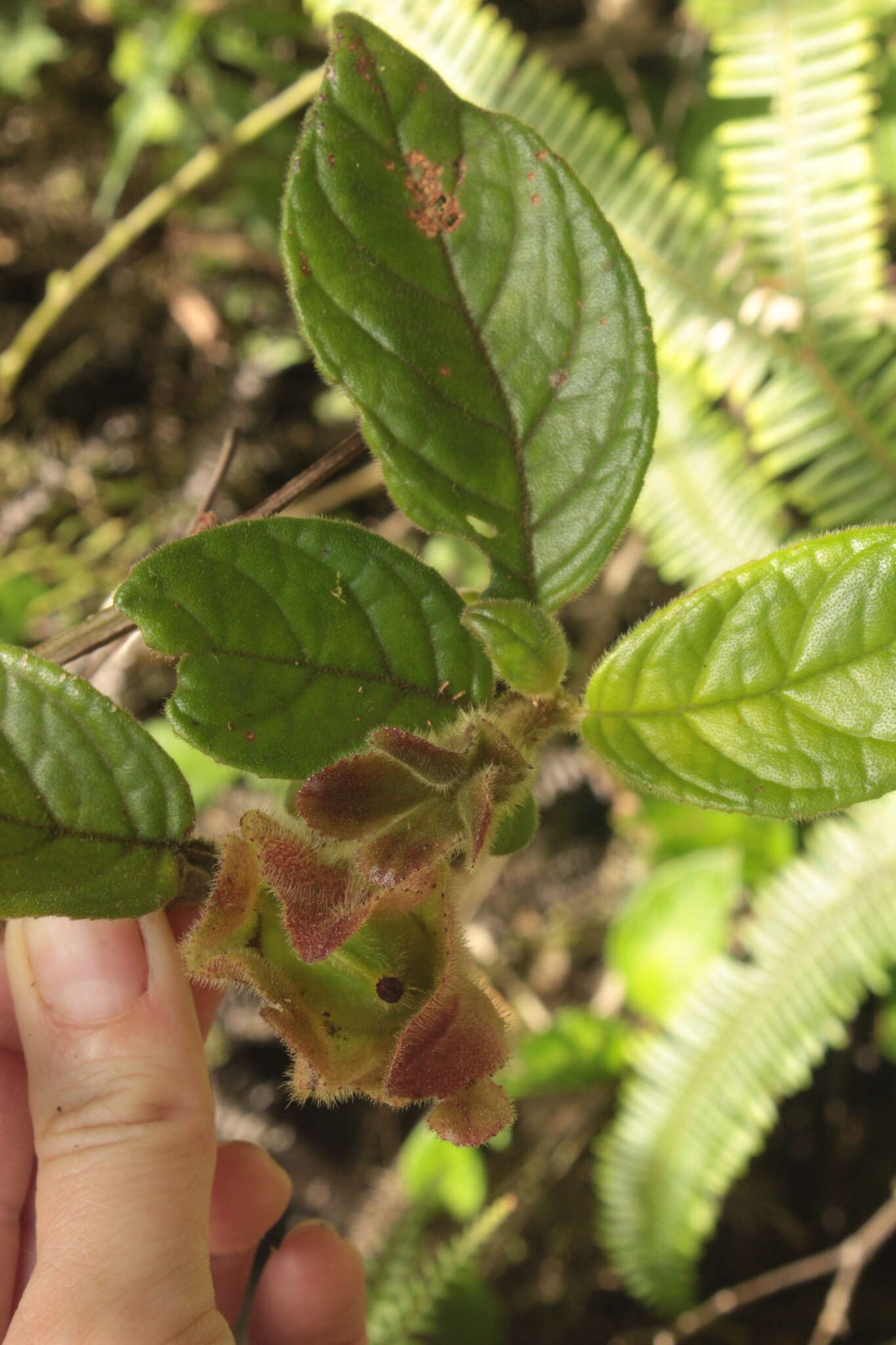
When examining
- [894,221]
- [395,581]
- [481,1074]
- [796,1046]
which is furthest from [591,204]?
[894,221]

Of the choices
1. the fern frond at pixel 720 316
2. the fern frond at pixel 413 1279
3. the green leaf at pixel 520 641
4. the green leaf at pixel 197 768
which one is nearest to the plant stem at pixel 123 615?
the green leaf at pixel 520 641

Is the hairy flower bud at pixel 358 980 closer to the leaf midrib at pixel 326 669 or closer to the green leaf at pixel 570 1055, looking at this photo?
the leaf midrib at pixel 326 669

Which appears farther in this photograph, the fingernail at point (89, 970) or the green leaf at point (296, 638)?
the fingernail at point (89, 970)

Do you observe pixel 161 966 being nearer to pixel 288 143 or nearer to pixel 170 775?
pixel 170 775

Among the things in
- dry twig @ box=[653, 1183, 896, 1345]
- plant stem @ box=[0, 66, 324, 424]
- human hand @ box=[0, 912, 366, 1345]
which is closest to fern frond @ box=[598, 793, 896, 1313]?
dry twig @ box=[653, 1183, 896, 1345]

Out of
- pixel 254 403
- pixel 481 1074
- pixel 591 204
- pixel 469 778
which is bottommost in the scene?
pixel 254 403

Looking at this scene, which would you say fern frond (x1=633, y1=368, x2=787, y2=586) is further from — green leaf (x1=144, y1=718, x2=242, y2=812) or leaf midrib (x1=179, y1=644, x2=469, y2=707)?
leaf midrib (x1=179, y1=644, x2=469, y2=707)
